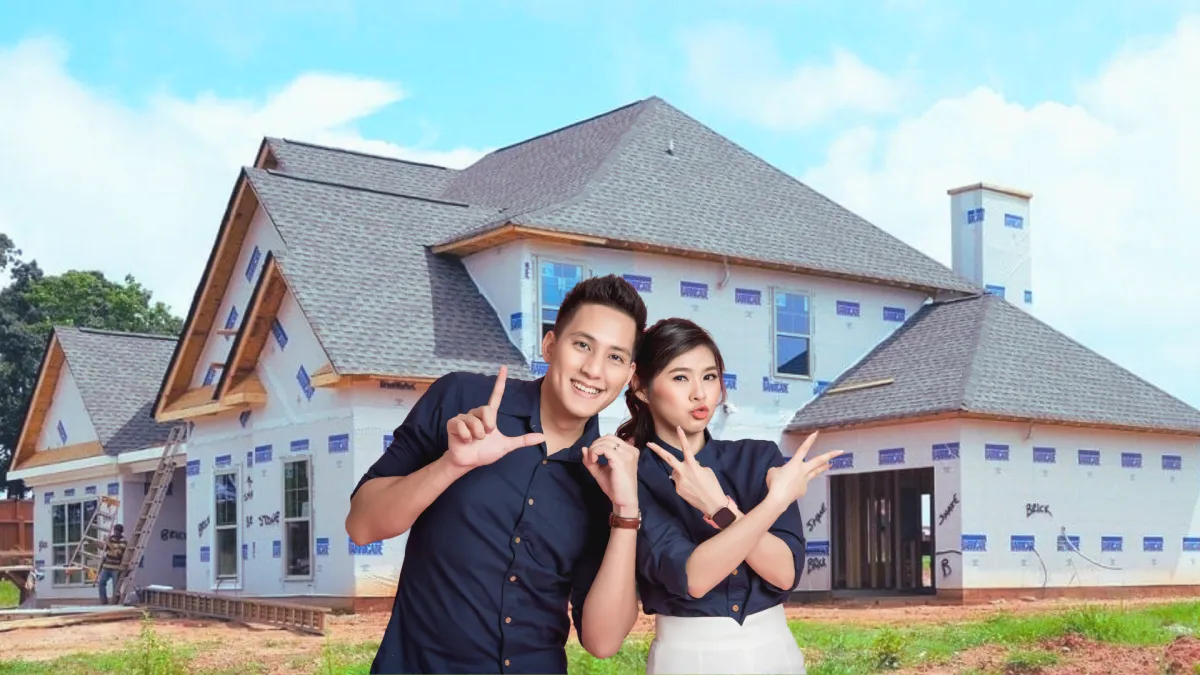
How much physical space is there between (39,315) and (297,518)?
34.2 metres

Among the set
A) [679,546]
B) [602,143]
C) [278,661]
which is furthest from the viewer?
[602,143]

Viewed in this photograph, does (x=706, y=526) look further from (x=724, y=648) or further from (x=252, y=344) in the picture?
(x=252, y=344)

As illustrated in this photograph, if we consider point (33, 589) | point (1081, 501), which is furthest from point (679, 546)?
point (33, 589)

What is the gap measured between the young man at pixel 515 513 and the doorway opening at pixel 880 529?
22858mm

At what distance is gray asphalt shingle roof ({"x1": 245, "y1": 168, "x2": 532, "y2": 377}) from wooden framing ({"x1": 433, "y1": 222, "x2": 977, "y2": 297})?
27.7 inches

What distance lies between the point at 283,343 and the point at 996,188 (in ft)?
47.6

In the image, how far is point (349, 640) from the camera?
16.6 metres

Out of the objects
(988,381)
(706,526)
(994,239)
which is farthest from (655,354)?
(994,239)

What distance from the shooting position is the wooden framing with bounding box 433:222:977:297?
859 inches

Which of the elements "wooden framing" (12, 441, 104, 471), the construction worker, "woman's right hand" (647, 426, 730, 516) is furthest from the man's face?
"wooden framing" (12, 441, 104, 471)

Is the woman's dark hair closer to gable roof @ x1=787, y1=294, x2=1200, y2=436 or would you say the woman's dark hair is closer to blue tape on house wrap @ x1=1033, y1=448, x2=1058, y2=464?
gable roof @ x1=787, y1=294, x2=1200, y2=436

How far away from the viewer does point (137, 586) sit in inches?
1099

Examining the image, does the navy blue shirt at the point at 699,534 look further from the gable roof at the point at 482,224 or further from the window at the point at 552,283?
the window at the point at 552,283

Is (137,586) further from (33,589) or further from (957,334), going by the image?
(957,334)
